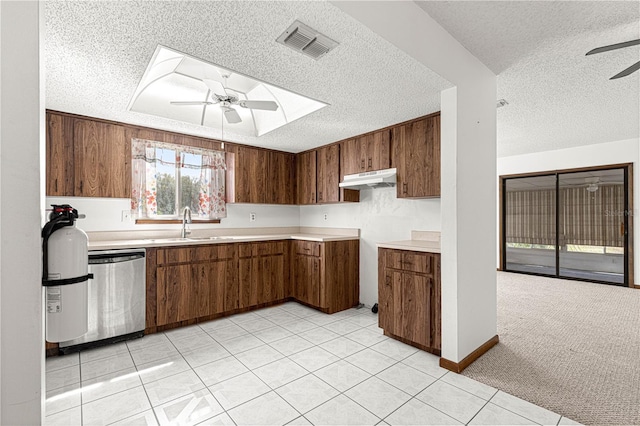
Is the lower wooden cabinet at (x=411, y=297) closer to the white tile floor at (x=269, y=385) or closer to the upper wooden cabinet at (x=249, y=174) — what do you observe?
the white tile floor at (x=269, y=385)

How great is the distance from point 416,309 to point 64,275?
259 cm

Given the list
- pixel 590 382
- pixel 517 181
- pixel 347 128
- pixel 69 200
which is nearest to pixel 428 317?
pixel 590 382

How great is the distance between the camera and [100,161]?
3.23 m

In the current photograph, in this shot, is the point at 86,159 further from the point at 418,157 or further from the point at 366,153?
the point at 418,157

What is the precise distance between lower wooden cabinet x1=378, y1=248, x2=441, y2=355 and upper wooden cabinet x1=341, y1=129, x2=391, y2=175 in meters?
1.13

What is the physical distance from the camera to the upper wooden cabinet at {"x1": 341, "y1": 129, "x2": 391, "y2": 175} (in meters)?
3.52

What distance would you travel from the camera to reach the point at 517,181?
6.38 metres

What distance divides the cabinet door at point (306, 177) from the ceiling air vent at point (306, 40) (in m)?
2.57

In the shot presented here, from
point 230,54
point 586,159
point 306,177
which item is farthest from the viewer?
point 586,159

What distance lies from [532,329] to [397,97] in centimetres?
286

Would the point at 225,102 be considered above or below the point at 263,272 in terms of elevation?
above

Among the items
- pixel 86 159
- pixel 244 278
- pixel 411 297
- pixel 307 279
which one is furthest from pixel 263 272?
pixel 86 159

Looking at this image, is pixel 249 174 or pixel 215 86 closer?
pixel 215 86

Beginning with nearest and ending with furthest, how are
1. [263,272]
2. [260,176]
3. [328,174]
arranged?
[263,272]
[328,174]
[260,176]
